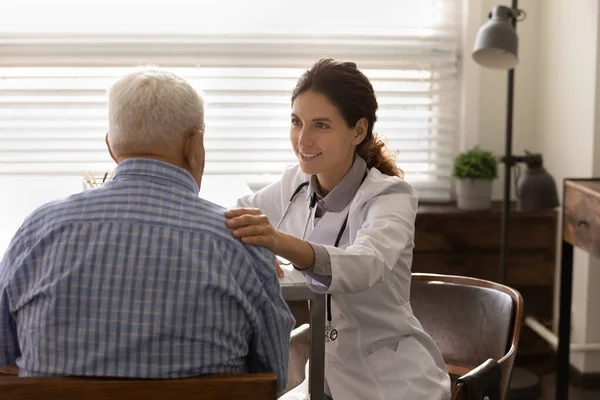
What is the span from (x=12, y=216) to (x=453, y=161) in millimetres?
1903

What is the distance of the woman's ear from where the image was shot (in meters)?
2.18

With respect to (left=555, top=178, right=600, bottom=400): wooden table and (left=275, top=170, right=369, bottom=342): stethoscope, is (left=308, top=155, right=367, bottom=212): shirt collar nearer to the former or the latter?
(left=275, top=170, right=369, bottom=342): stethoscope

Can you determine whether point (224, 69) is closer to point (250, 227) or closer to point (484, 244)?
point (484, 244)

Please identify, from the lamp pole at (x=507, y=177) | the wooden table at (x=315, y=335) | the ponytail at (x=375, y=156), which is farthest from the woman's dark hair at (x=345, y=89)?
the lamp pole at (x=507, y=177)

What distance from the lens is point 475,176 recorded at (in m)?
3.84

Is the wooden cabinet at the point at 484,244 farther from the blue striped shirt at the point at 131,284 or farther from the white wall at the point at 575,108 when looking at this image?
the blue striped shirt at the point at 131,284

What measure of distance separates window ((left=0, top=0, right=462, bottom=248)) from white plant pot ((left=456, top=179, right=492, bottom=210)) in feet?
0.50

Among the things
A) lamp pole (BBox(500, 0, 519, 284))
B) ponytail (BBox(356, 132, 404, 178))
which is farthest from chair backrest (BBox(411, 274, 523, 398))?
lamp pole (BBox(500, 0, 519, 284))

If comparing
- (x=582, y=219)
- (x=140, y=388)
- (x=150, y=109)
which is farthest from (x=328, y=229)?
(x=582, y=219)

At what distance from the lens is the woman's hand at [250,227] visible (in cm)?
142

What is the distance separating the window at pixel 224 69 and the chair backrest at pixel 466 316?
1718 mm

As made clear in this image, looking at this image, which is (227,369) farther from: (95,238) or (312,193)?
(312,193)

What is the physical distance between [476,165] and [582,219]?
0.82 m

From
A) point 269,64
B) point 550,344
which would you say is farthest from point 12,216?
point 550,344
